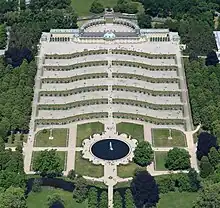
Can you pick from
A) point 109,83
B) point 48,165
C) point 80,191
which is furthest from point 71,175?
point 109,83

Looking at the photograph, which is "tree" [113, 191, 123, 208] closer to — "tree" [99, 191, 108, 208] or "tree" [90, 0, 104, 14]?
"tree" [99, 191, 108, 208]

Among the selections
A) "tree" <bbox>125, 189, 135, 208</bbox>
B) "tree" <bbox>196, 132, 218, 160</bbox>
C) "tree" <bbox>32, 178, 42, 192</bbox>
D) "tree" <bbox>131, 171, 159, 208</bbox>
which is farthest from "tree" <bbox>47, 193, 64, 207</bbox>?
"tree" <bbox>196, 132, 218, 160</bbox>

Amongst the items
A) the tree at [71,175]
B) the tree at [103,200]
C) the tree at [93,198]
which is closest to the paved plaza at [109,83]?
the tree at [71,175]

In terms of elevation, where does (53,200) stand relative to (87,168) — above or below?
below

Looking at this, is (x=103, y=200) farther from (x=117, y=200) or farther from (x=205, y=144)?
(x=205, y=144)

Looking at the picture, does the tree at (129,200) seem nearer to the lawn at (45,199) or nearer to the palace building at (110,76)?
Result: the lawn at (45,199)

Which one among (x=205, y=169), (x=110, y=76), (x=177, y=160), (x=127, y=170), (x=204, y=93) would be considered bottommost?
(x=205, y=169)
